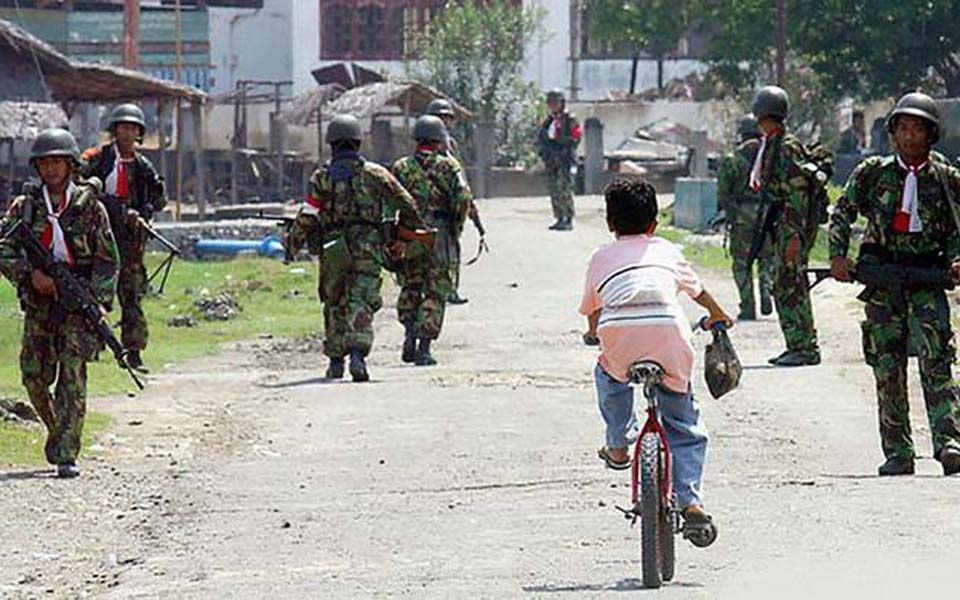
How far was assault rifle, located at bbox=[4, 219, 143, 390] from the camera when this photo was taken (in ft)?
40.7

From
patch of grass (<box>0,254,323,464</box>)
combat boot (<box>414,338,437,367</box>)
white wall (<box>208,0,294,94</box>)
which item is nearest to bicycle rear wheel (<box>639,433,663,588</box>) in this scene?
patch of grass (<box>0,254,323,464</box>)

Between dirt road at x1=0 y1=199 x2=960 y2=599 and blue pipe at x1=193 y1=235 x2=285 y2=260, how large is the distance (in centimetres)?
1222

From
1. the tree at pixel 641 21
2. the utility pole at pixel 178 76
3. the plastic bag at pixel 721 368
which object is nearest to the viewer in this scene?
the plastic bag at pixel 721 368

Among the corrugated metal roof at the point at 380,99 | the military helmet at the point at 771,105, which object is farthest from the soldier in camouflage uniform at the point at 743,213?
the corrugated metal roof at the point at 380,99

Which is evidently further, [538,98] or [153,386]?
[538,98]

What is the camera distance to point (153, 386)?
17.0 meters

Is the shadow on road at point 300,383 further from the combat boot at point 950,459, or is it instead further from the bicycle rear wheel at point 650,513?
the bicycle rear wheel at point 650,513

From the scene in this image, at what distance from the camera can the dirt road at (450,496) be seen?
890cm

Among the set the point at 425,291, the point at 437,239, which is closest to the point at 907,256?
the point at 425,291

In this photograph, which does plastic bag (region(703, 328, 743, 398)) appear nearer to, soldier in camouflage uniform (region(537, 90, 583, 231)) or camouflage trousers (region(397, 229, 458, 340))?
camouflage trousers (region(397, 229, 458, 340))

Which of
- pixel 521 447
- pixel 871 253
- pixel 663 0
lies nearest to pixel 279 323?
pixel 521 447

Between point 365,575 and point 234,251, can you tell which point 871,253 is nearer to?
point 365,575

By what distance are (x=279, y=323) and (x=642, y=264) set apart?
1446 centimetres

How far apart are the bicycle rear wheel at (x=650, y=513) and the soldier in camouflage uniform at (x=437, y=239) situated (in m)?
9.77
